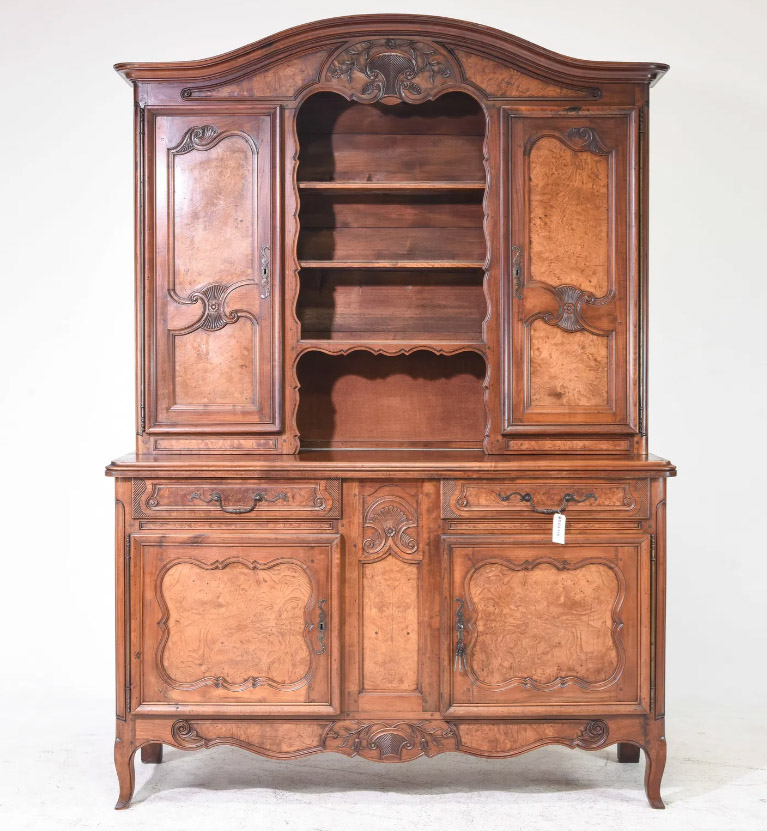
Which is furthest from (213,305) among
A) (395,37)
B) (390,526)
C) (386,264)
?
(395,37)

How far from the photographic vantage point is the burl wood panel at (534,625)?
2967 mm

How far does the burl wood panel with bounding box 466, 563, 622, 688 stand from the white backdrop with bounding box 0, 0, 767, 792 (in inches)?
51.4

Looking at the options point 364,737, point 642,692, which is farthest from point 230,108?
point 642,692

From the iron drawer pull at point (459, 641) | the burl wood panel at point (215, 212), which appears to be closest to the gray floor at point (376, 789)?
the iron drawer pull at point (459, 641)

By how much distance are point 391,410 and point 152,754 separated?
1.55m

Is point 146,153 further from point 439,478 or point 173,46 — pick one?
point 439,478

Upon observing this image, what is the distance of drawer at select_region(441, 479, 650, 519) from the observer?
2.96 metres

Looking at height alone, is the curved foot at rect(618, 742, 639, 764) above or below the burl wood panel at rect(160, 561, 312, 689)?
below

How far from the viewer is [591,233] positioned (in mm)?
3174

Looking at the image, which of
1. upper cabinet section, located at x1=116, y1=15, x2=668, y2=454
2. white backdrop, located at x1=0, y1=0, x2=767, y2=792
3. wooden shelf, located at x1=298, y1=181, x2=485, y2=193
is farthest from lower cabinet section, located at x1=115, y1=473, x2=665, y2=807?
white backdrop, located at x1=0, y1=0, x2=767, y2=792

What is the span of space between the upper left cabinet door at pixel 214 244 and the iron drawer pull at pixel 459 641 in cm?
89

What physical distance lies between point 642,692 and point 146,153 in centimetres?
245

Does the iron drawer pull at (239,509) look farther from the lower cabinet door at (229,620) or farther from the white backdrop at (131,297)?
the white backdrop at (131,297)

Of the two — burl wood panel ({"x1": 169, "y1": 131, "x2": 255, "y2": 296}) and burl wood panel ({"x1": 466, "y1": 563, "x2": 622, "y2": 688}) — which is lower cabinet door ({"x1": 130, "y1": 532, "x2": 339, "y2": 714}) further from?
burl wood panel ({"x1": 169, "y1": 131, "x2": 255, "y2": 296})
